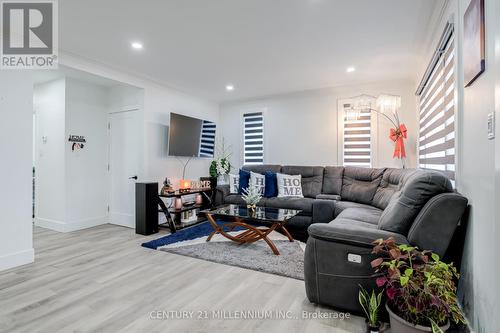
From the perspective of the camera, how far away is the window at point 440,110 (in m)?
2.15

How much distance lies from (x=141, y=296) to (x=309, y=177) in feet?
11.2

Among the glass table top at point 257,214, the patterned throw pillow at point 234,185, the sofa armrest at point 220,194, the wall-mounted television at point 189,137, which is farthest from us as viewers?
the patterned throw pillow at point 234,185

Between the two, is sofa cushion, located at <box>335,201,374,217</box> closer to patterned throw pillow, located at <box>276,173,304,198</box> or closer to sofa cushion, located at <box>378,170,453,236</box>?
patterned throw pillow, located at <box>276,173,304,198</box>

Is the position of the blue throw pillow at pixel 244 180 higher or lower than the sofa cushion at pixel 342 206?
higher

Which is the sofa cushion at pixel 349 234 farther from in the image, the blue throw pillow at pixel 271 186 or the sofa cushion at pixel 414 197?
the blue throw pillow at pixel 271 186

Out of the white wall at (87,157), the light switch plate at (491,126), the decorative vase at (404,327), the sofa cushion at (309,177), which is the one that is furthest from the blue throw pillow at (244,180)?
the light switch plate at (491,126)

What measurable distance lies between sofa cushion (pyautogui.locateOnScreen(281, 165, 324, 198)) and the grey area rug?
1273 millimetres

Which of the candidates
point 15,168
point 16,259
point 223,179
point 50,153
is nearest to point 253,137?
point 223,179

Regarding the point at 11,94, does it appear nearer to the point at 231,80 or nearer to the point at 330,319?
the point at 231,80

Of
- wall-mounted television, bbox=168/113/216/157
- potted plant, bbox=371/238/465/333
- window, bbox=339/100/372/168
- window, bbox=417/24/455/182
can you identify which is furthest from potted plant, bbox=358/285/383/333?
wall-mounted television, bbox=168/113/216/157

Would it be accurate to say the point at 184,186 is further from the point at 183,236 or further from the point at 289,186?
the point at 289,186

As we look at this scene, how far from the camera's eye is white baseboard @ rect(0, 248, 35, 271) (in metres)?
2.64

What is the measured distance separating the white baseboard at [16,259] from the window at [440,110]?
4.35 meters

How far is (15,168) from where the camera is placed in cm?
276
